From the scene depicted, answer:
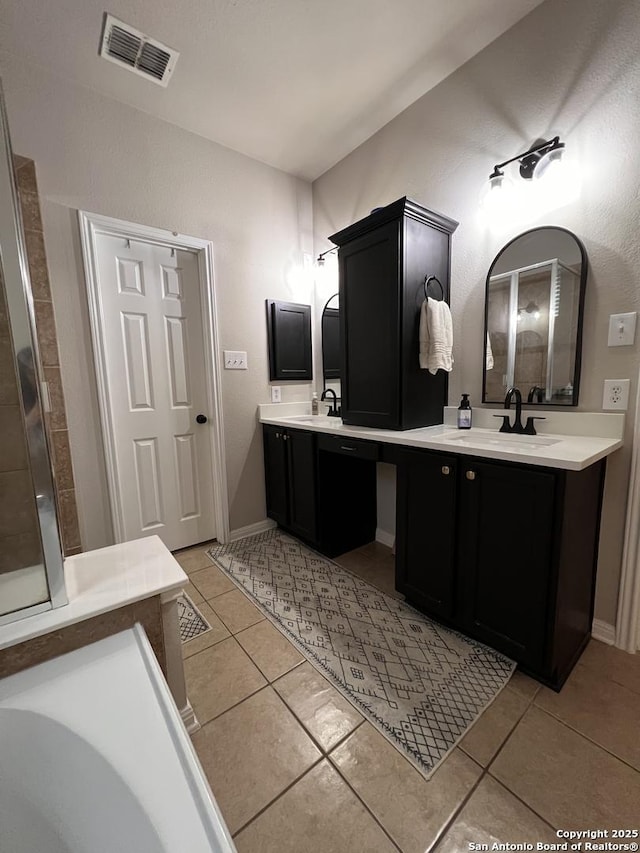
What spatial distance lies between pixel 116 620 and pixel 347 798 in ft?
2.67

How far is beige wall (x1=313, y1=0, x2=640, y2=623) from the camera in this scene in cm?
136

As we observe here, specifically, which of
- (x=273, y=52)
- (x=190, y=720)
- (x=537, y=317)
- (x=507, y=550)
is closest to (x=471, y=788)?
(x=507, y=550)

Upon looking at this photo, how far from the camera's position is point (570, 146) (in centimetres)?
148

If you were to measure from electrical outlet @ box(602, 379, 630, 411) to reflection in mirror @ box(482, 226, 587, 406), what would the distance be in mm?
108

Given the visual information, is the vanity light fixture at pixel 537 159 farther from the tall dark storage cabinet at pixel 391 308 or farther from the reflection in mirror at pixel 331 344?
the reflection in mirror at pixel 331 344

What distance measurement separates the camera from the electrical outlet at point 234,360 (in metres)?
2.43

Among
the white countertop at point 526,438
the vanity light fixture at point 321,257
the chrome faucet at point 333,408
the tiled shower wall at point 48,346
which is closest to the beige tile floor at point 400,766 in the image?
the white countertop at point 526,438

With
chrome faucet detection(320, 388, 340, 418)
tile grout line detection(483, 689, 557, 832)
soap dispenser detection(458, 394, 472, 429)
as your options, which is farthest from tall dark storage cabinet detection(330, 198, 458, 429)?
tile grout line detection(483, 689, 557, 832)

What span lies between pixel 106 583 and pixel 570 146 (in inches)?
96.2

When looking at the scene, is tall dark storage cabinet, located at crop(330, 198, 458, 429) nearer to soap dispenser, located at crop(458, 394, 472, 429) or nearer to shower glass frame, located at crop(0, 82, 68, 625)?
soap dispenser, located at crop(458, 394, 472, 429)

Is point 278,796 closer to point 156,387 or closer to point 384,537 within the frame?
point 384,537

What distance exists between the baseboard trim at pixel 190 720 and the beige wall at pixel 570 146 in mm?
1718

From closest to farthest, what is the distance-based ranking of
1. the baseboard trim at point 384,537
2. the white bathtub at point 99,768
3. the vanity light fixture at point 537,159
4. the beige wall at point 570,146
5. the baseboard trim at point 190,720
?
the white bathtub at point 99,768 < the baseboard trim at point 190,720 < the beige wall at point 570,146 < the vanity light fixture at point 537,159 < the baseboard trim at point 384,537

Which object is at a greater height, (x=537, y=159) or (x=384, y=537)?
(x=537, y=159)
